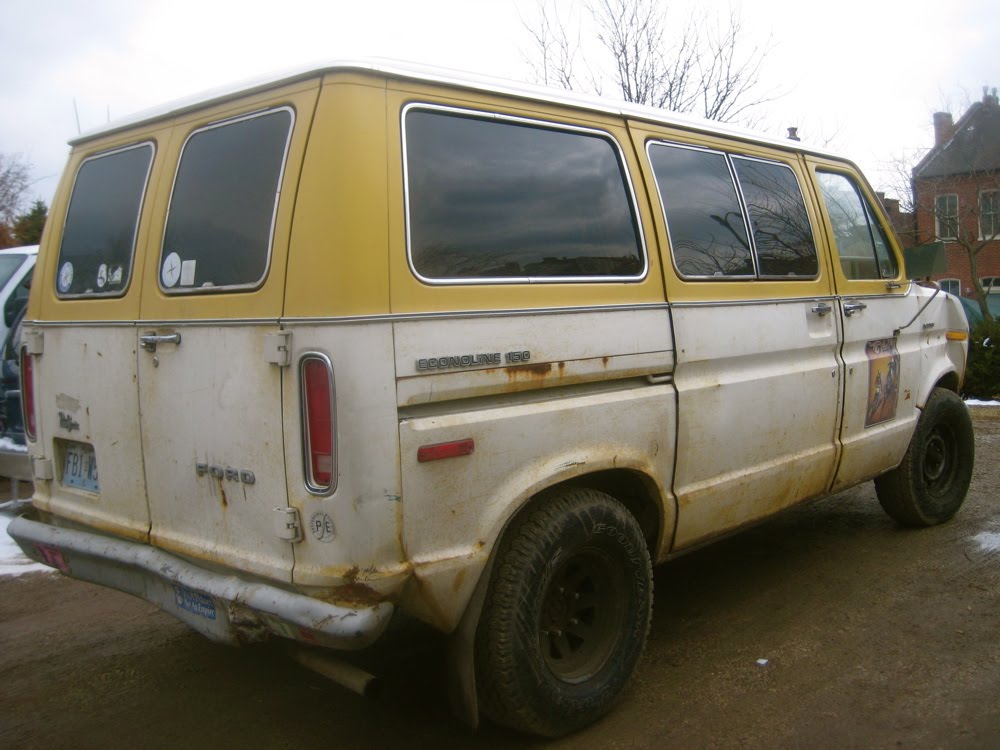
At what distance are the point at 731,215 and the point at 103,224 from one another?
2738mm

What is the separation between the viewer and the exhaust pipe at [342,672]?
113 inches

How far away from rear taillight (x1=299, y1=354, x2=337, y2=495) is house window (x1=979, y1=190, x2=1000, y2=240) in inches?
1069

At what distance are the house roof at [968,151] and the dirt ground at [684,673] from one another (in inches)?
961

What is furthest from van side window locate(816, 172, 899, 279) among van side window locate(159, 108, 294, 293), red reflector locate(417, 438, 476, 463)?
van side window locate(159, 108, 294, 293)

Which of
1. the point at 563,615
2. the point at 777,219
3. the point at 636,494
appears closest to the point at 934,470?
the point at 777,219

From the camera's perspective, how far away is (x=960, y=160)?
27.7 m

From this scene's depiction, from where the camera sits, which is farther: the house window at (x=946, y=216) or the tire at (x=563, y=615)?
the house window at (x=946, y=216)

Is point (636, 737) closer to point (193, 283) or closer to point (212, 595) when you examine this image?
point (212, 595)

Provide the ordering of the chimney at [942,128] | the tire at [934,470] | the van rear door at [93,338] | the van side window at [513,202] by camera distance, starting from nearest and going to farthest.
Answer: the van side window at [513,202]
the van rear door at [93,338]
the tire at [934,470]
the chimney at [942,128]

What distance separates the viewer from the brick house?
82.8ft

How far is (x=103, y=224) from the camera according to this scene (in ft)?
12.1

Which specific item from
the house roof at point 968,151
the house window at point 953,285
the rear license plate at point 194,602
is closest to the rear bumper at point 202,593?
the rear license plate at point 194,602

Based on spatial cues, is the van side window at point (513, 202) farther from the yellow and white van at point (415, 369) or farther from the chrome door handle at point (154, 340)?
the chrome door handle at point (154, 340)

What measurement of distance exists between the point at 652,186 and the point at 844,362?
63.8 inches
